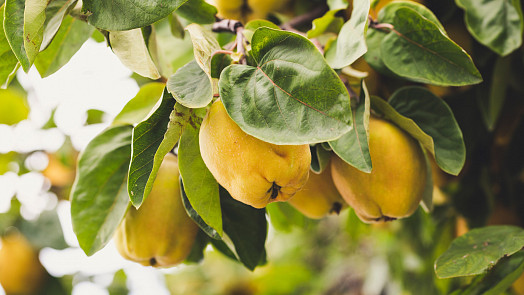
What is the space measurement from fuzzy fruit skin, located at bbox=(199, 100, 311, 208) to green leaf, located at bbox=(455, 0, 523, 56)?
45 cm

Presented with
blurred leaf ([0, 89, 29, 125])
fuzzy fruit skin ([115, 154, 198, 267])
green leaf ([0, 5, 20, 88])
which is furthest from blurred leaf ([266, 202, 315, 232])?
blurred leaf ([0, 89, 29, 125])

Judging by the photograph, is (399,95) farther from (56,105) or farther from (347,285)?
(347,285)

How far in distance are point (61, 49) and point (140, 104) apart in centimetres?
15

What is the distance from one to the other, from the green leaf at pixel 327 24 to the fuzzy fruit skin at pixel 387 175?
16 centimetres

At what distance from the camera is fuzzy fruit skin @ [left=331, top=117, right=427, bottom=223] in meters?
0.65

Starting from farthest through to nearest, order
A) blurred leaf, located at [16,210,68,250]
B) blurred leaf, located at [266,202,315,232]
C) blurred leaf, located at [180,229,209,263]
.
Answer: blurred leaf, located at [16,210,68,250] < blurred leaf, located at [266,202,315,232] < blurred leaf, located at [180,229,209,263]

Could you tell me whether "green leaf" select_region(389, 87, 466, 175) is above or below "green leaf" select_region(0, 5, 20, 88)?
below

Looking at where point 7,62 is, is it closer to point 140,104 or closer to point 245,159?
point 140,104

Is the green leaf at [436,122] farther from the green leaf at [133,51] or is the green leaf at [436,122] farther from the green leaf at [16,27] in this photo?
the green leaf at [16,27]

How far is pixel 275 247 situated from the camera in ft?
10.1

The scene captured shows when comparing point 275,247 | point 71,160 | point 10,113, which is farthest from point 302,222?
point 275,247

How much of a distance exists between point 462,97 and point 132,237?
2.42 ft

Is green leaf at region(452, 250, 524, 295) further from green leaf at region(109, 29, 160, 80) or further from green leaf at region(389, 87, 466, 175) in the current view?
green leaf at region(109, 29, 160, 80)

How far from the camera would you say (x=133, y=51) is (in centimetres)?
59
